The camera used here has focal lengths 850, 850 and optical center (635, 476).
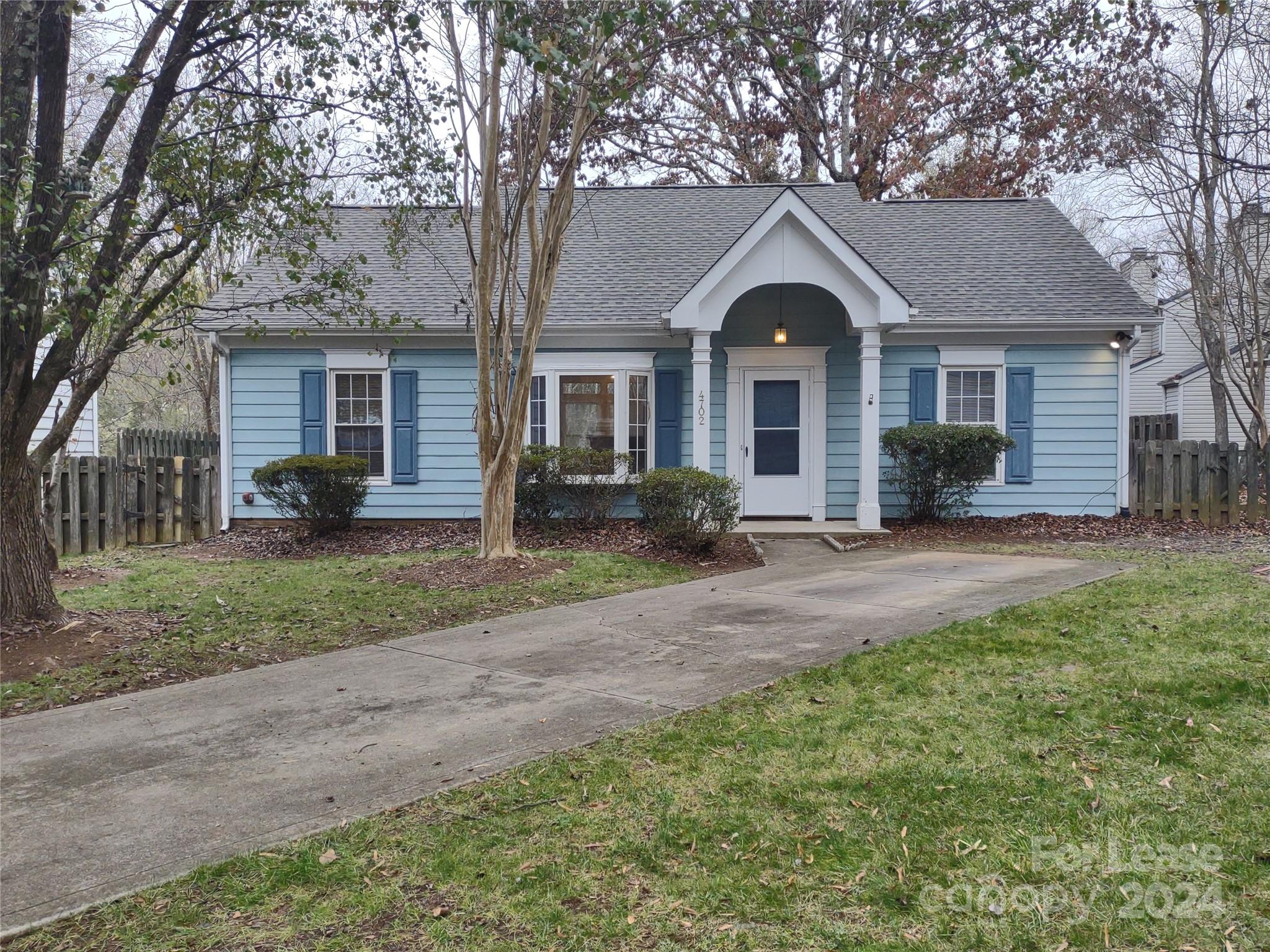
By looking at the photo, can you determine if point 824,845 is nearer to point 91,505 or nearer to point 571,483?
point 571,483

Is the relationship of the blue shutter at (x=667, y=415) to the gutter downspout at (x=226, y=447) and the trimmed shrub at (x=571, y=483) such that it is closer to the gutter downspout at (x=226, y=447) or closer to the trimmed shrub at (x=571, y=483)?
the trimmed shrub at (x=571, y=483)

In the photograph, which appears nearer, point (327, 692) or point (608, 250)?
point (327, 692)

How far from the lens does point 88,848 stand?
9.34 feet

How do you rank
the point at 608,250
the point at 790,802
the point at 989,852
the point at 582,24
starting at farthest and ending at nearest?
the point at 608,250
the point at 582,24
the point at 790,802
the point at 989,852

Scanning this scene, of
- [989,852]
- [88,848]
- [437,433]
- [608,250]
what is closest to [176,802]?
[88,848]

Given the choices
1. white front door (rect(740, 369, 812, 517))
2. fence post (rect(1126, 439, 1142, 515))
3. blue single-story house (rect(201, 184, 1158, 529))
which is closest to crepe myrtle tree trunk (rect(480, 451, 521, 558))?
blue single-story house (rect(201, 184, 1158, 529))

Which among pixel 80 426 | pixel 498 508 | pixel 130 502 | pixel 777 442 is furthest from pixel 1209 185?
pixel 80 426

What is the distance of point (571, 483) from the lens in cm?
1161

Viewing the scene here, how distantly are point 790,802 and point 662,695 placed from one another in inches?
55.8

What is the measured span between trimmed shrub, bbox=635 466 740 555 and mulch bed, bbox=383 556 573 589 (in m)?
1.25

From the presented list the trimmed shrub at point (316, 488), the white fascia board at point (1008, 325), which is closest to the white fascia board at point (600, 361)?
the trimmed shrub at point (316, 488)

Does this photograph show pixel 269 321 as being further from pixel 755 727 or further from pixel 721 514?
pixel 755 727

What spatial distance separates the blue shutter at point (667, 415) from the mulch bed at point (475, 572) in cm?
370

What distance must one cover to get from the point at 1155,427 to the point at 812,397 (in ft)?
24.3
